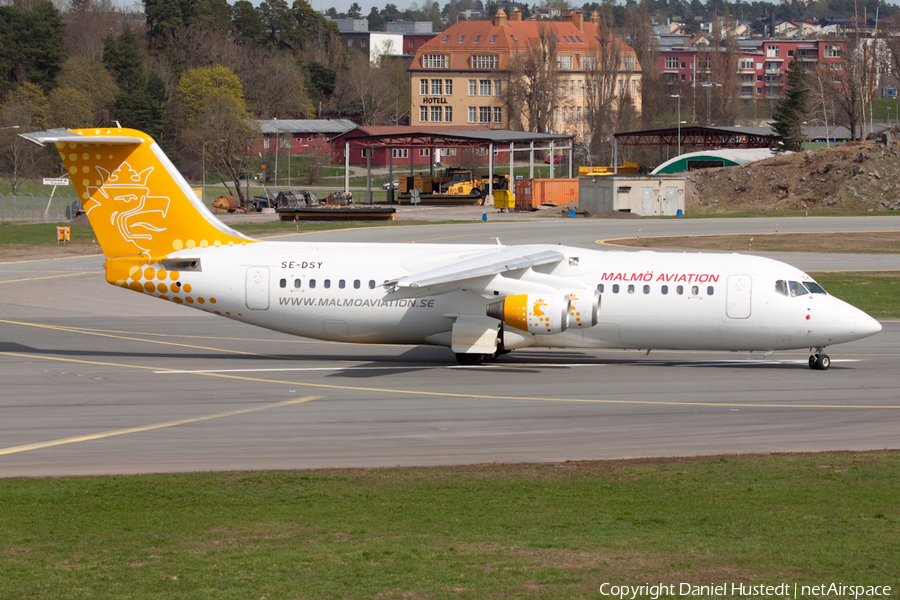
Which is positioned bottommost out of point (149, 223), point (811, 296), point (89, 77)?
point (811, 296)

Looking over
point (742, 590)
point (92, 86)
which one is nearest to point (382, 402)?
point (742, 590)

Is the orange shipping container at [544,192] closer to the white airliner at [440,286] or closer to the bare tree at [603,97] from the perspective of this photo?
the bare tree at [603,97]

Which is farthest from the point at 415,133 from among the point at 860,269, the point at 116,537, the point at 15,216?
the point at 116,537

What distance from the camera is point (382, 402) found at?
2369 cm

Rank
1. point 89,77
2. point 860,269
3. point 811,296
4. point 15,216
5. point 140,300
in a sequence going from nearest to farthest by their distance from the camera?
1. point 811,296
2. point 140,300
3. point 860,269
4. point 15,216
5. point 89,77

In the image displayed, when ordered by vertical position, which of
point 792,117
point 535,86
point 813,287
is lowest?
point 813,287

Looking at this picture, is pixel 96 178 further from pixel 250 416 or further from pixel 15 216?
pixel 15 216

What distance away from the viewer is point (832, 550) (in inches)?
476

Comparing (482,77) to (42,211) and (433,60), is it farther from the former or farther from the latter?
(42,211)

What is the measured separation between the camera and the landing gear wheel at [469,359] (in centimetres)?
2844

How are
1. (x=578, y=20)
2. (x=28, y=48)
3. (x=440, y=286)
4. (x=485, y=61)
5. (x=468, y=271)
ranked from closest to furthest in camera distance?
1. (x=468, y=271)
2. (x=440, y=286)
3. (x=28, y=48)
4. (x=485, y=61)
5. (x=578, y=20)

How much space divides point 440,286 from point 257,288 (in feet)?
17.9

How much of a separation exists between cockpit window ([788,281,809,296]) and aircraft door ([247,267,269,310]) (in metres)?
14.9

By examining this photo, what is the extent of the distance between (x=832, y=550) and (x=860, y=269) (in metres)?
41.3
